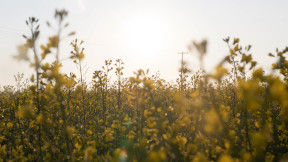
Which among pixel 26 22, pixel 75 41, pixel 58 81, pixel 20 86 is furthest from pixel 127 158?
pixel 20 86

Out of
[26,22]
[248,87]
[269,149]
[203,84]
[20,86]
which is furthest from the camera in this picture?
[20,86]

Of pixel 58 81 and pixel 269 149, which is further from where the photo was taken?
pixel 269 149

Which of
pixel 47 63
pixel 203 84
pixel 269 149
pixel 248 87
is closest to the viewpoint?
pixel 248 87

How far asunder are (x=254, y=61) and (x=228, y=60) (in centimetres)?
58

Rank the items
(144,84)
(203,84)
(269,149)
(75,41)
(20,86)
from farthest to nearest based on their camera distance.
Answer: (20,86), (75,41), (269,149), (144,84), (203,84)

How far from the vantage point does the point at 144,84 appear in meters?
2.43

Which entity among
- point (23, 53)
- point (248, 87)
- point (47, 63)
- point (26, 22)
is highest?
point (26, 22)

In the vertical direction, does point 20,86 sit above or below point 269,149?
above

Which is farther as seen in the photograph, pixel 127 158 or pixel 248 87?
pixel 127 158

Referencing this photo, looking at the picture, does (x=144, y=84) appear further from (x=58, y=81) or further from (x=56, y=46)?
(x=56, y=46)

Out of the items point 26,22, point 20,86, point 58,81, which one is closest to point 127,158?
point 58,81

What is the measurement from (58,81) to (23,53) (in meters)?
0.80

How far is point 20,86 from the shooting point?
32.9ft

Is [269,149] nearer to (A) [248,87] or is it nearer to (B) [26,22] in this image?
(A) [248,87]
